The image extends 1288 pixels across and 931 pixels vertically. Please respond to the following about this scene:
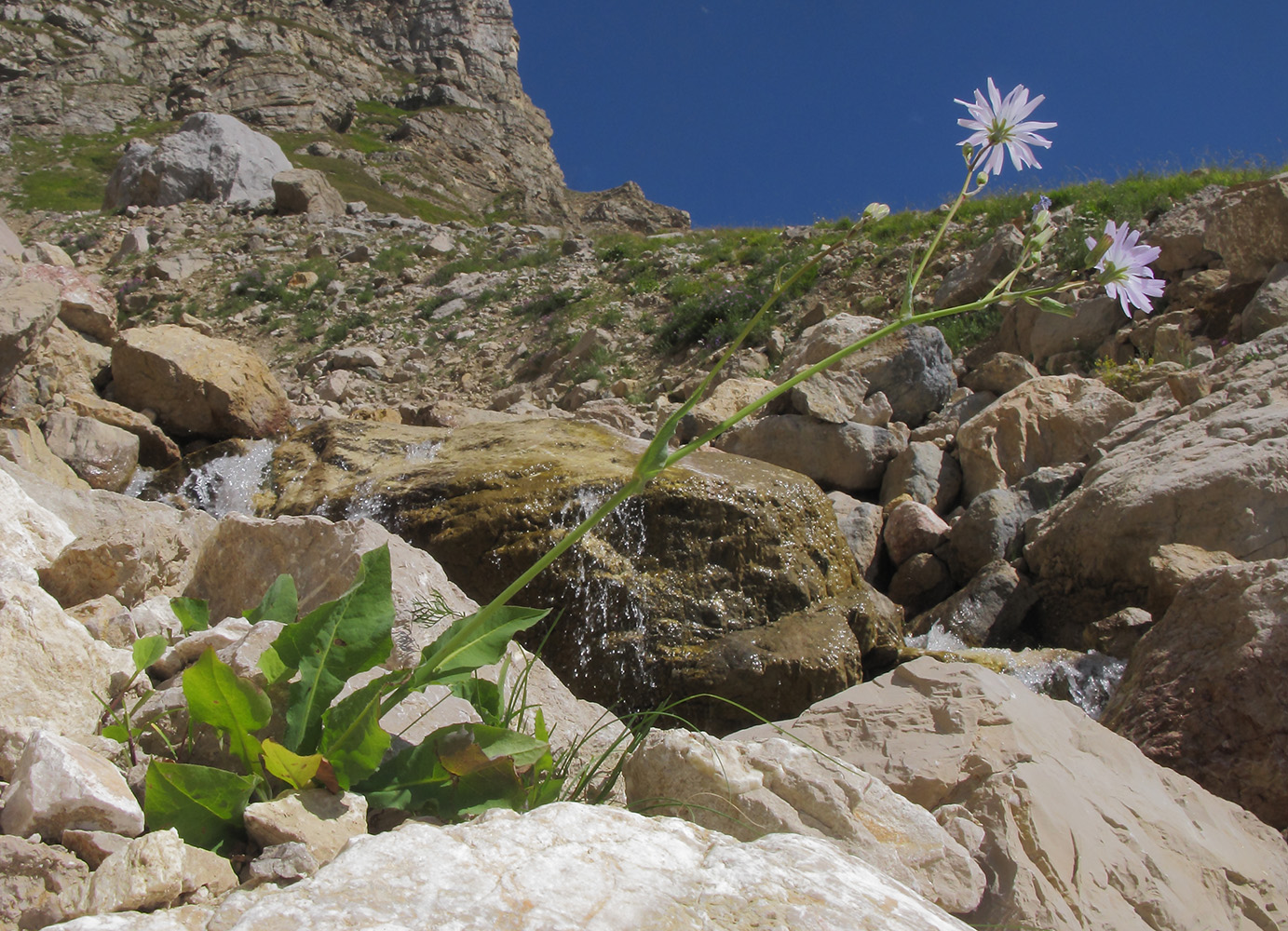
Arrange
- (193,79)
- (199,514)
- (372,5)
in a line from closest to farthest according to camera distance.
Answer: (199,514) < (193,79) < (372,5)

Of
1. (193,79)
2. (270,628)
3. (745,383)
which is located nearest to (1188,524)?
(745,383)

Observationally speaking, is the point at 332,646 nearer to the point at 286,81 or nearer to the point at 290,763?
the point at 290,763

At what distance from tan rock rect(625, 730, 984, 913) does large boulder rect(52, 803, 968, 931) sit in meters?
0.36

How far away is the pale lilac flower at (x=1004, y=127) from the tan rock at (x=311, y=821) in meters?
1.87

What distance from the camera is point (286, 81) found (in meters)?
45.2

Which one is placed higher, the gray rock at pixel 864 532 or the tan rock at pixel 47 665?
the gray rock at pixel 864 532

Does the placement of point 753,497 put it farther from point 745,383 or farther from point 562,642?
point 745,383

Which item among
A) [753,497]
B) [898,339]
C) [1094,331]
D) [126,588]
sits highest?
[1094,331]

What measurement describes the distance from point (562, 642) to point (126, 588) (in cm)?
Answer: 294

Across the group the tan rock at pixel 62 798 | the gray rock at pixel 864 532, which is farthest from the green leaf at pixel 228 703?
the gray rock at pixel 864 532

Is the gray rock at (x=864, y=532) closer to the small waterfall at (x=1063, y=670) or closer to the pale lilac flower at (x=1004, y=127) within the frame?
the small waterfall at (x=1063, y=670)

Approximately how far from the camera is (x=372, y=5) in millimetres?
58125

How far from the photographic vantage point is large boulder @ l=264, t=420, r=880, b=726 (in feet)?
17.9

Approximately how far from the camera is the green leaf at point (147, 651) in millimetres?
1921
